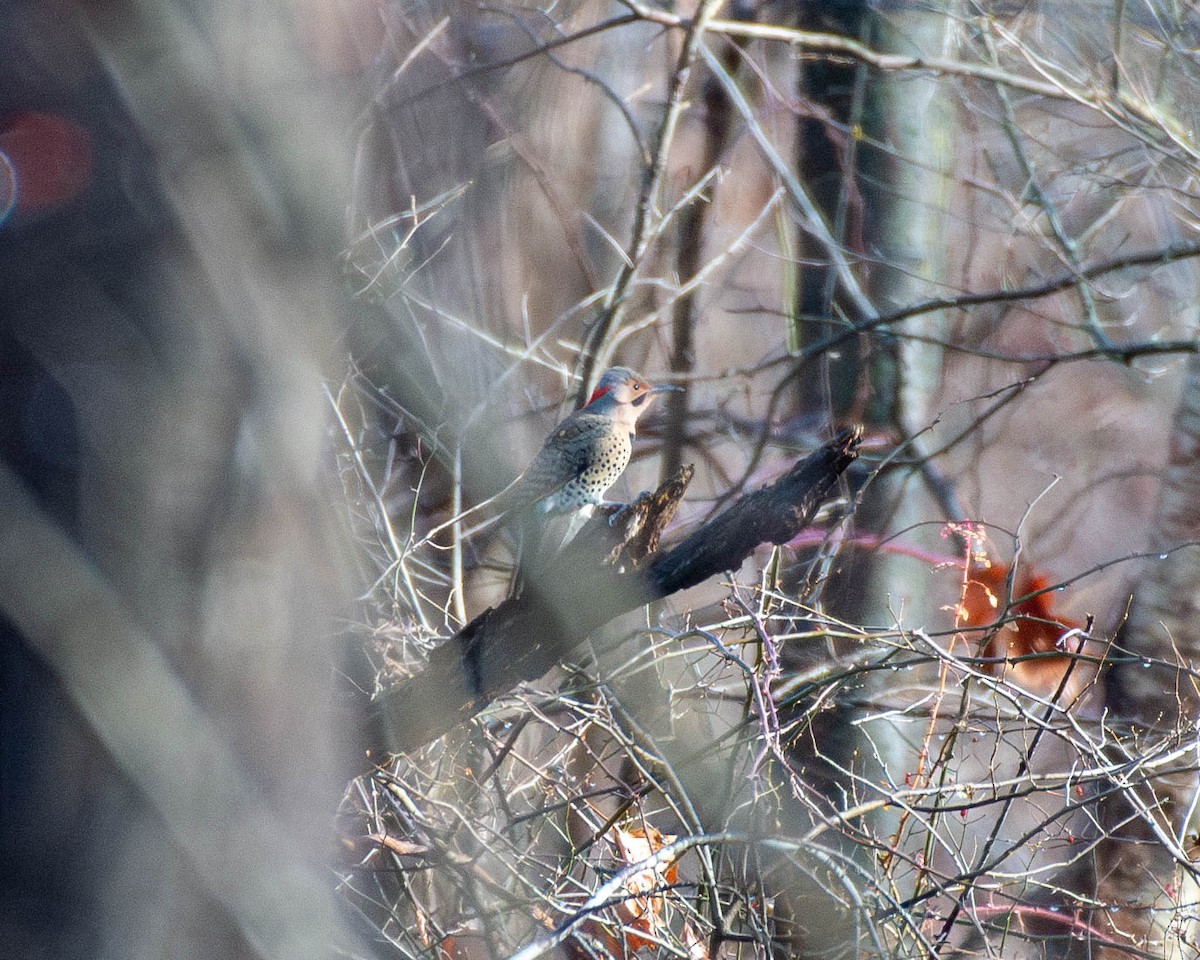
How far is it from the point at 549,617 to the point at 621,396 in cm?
163

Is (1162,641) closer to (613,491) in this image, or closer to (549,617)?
(613,491)

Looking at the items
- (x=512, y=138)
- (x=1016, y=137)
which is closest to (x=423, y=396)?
(x=512, y=138)

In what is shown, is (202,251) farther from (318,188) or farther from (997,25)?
(997,25)

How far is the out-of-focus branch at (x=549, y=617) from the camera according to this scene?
2559mm

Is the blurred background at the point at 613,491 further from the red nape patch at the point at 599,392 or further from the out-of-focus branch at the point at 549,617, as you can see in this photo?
the red nape patch at the point at 599,392

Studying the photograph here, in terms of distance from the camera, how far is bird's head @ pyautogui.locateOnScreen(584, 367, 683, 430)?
423 centimetres

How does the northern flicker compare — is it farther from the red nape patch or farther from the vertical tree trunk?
the vertical tree trunk

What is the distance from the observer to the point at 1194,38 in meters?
5.12

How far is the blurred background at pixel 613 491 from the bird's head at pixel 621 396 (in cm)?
72

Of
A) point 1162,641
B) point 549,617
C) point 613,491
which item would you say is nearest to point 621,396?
point 549,617

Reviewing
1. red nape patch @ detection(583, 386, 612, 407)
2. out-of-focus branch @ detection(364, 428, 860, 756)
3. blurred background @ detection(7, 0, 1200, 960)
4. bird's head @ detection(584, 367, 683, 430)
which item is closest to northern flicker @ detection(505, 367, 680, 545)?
bird's head @ detection(584, 367, 683, 430)

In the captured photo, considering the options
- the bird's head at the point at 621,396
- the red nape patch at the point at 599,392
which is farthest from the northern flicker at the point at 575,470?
the red nape patch at the point at 599,392

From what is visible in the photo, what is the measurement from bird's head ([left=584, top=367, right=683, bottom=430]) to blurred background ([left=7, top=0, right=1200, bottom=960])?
28.2 inches

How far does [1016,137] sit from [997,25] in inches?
22.9
